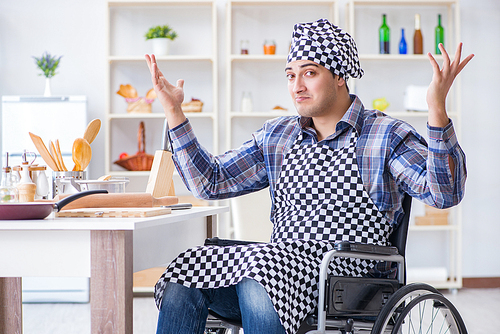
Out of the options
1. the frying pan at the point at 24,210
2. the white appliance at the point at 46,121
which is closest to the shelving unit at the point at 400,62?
the white appliance at the point at 46,121

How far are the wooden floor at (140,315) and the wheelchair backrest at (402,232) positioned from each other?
1.57 metres

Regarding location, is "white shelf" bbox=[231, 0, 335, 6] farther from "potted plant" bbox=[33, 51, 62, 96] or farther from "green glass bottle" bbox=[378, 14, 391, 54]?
"potted plant" bbox=[33, 51, 62, 96]

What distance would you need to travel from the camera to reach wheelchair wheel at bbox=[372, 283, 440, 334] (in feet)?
3.72

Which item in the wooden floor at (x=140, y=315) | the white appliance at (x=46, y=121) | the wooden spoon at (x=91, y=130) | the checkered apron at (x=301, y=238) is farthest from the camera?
the white appliance at (x=46, y=121)

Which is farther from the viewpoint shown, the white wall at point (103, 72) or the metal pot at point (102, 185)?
the white wall at point (103, 72)

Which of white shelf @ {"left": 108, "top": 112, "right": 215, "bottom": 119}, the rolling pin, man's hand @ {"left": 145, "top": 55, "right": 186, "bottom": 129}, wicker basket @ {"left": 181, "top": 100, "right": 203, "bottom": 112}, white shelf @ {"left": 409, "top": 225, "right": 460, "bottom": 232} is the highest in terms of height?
wicker basket @ {"left": 181, "top": 100, "right": 203, "bottom": 112}

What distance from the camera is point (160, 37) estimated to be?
371cm

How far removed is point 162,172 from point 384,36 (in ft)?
9.11

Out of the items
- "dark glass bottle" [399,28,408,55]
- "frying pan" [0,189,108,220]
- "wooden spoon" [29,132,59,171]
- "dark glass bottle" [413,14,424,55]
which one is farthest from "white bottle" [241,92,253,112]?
→ "frying pan" [0,189,108,220]

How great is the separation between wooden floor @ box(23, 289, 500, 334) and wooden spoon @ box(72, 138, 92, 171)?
57.3 inches

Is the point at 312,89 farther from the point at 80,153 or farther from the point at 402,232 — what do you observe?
the point at 80,153

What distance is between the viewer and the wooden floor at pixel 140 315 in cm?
273

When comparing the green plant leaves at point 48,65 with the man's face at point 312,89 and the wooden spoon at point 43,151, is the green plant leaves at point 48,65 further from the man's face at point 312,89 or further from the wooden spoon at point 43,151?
the man's face at point 312,89

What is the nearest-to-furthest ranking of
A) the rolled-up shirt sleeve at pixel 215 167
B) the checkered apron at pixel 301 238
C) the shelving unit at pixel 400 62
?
the checkered apron at pixel 301 238 < the rolled-up shirt sleeve at pixel 215 167 < the shelving unit at pixel 400 62
